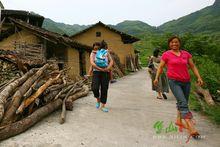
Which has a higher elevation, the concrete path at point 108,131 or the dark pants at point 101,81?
the dark pants at point 101,81

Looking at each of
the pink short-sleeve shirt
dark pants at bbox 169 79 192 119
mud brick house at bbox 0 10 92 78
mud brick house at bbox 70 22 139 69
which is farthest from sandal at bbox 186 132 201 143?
mud brick house at bbox 70 22 139 69

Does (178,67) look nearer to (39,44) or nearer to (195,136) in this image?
(195,136)

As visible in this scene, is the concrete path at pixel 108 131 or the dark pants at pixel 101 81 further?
the dark pants at pixel 101 81

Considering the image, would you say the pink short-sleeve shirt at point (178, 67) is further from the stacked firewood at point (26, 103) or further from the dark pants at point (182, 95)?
the stacked firewood at point (26, 103)

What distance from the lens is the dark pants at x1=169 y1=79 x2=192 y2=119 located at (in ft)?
17.3

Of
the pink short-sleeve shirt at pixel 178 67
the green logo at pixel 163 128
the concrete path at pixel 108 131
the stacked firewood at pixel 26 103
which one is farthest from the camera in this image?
the green logo at pixel 163 128

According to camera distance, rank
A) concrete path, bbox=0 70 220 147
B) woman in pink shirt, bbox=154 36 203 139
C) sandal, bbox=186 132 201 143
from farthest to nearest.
→ woman in pink shirt, bbox=154 36 203 139
sandal, bbox=186 132 201 143
concrete path, bbox=0 70 220 147

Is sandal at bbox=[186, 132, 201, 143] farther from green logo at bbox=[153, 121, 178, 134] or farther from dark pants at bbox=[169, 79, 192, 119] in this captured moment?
green logo at bbox=[153, 121, 178, 134]

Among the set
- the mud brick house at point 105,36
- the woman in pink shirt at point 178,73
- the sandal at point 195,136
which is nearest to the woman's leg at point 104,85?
the woman in pink shirt at point 178,73

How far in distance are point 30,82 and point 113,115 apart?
6.72 ft

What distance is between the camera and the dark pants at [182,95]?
5285 mm

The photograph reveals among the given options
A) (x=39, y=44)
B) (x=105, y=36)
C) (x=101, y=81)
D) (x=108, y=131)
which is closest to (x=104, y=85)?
(x=101, y=81)

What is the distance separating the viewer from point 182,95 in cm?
539

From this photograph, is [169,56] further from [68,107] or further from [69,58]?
[69,58]
